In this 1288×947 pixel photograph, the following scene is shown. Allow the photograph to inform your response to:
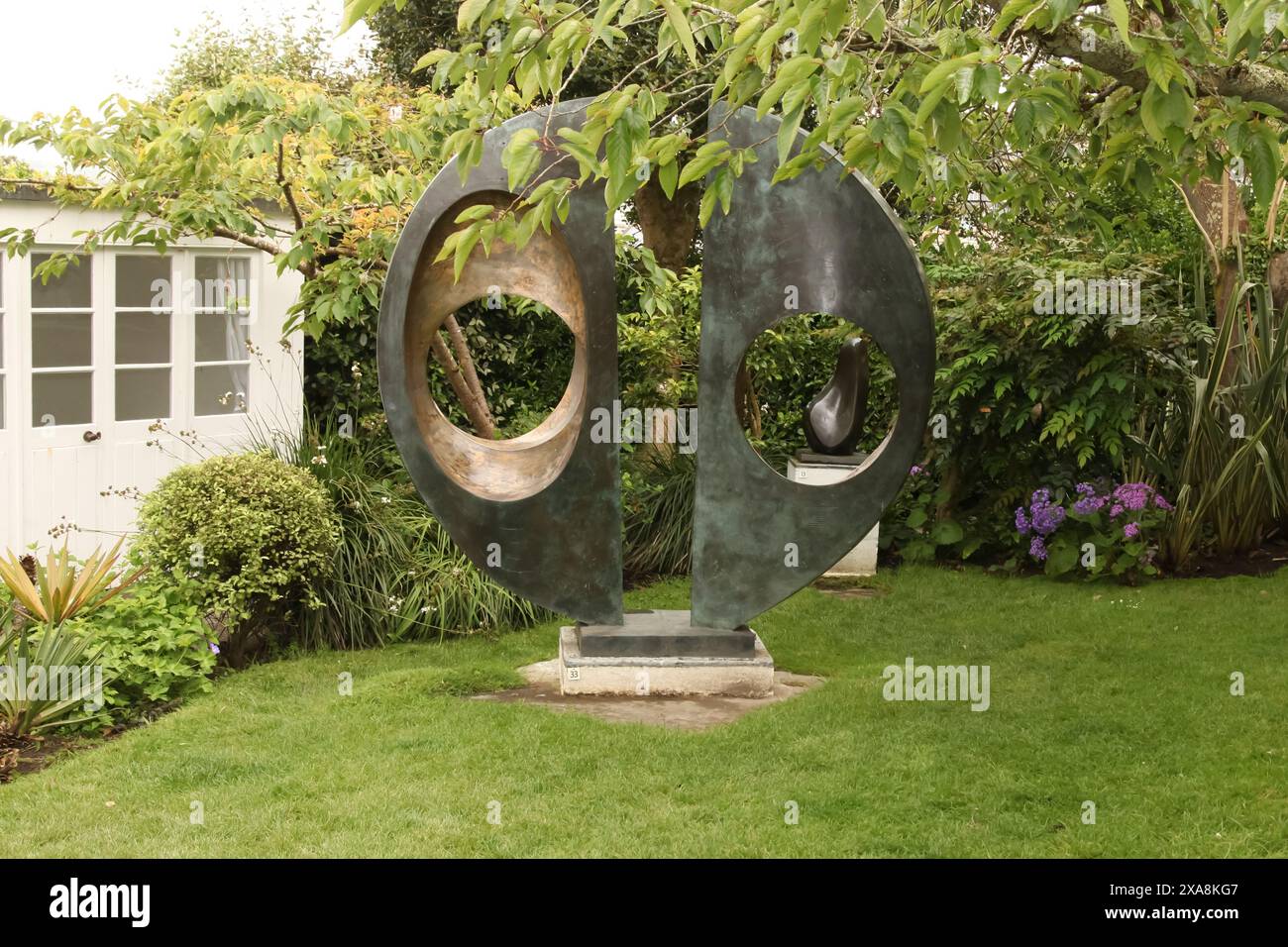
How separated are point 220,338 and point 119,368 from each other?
0.86 m

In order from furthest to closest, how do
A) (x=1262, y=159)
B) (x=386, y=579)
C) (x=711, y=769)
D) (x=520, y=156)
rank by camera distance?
1. (x=386, y=579)
2. (x=711, y=769)
3. (x=1262, y=159)
4. (x=520, y=156)

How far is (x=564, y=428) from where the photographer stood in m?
7.31

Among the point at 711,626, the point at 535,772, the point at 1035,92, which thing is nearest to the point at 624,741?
the point at 535,772

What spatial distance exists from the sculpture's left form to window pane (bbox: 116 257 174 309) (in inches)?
126

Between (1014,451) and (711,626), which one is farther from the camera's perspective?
(1014,451)

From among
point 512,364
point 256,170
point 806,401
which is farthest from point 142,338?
point 806,401

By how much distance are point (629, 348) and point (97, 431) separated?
13.4 ft

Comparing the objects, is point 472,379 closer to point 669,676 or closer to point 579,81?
point 669,676

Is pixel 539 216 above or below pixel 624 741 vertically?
above

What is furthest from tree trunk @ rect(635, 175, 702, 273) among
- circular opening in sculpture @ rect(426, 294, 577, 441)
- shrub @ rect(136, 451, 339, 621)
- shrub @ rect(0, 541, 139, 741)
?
shrub @ rect(0, 541, 139, 741)

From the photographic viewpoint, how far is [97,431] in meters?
9.03

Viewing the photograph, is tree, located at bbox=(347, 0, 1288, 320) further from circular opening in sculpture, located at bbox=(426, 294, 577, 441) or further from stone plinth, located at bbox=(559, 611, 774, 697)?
circular opening in sculpture, located at bbox=(426, 294, 577, 441)

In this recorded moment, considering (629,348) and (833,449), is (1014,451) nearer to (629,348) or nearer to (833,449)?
(833,449)

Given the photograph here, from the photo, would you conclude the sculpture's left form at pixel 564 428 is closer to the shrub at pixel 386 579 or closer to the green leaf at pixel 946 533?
the shrub at pixel 386 579
